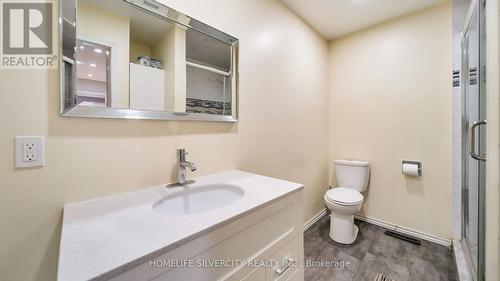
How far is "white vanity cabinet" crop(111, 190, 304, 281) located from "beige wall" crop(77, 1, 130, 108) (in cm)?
75

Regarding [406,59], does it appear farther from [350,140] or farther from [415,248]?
[415,248]

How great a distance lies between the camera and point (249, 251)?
2.50 feet

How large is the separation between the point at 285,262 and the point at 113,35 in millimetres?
1367

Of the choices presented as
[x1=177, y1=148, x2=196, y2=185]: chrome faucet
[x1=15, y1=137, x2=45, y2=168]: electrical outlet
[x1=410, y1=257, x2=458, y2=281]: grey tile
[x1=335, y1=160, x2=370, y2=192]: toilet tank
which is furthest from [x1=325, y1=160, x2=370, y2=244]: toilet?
[x1=15, y1=137, x2=45, y2=168]: electrical outlet

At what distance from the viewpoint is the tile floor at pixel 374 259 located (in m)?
1.46

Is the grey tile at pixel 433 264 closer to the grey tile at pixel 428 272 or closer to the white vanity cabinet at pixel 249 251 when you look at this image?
the grey tile at pixel 428 272

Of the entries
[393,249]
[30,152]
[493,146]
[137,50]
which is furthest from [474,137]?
[30,152]

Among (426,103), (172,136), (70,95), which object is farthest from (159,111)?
(426,103)

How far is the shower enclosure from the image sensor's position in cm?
118

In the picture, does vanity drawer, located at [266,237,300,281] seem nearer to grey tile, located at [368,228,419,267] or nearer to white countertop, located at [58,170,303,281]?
white countertop, located at [58,170,303,281]

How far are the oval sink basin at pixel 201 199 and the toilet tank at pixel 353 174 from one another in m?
1.63

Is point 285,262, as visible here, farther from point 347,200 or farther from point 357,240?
point 357,240

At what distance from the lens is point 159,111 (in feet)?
3.43

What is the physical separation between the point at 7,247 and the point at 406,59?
3.03 metres
